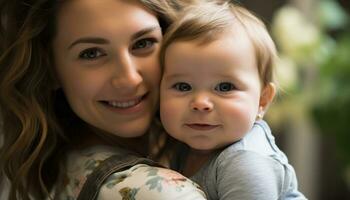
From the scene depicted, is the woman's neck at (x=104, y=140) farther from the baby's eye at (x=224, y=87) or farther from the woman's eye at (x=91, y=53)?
the baby's eye at (x=224, y=87)

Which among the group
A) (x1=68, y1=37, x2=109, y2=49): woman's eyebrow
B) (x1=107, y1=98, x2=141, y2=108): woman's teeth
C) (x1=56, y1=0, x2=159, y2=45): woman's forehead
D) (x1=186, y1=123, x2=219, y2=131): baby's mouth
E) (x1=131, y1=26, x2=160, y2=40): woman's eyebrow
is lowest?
(x1=107, y1=98, x2=141, y2=108): woman's teeth

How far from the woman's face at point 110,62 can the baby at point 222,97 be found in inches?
2.1

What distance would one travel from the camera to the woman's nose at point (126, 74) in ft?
4.43

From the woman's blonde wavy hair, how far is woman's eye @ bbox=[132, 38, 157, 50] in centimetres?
7

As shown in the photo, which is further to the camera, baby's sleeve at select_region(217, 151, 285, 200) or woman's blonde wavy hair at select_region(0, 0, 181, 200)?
woman's blonde wavy hair at select_region(0, 0, 181, 200)

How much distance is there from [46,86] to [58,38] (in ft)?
0.41

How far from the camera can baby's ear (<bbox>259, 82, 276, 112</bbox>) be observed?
1390mm

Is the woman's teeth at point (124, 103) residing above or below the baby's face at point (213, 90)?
below

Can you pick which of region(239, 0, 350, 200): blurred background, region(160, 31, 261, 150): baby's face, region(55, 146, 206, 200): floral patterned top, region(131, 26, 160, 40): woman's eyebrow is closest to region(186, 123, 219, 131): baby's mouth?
region(160, 31, 261, 150): baby's face

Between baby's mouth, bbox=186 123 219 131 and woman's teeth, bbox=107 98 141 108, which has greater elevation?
baby's mouth, bbox=186 123 219 131

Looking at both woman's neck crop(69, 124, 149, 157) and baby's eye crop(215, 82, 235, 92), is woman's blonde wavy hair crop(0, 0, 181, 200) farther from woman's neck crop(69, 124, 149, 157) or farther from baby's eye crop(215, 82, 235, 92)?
baby's eye crop(215, 82, 235, 92)

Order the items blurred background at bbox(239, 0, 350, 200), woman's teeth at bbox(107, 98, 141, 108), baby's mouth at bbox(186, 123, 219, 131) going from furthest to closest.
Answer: blurred background at bbox(239, 0, 350, 200) < woman's teeth at bbox(107, 98, 141, 108) < baby's mouth at bbox(186, 123, 219, 131)

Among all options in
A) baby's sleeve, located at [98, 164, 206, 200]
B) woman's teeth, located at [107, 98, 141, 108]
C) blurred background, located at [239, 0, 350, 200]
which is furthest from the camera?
blurred background, located at [239, 0, 350, 200]

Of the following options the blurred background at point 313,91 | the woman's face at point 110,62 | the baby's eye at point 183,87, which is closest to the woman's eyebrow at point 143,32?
the woman's face at point 110,62
